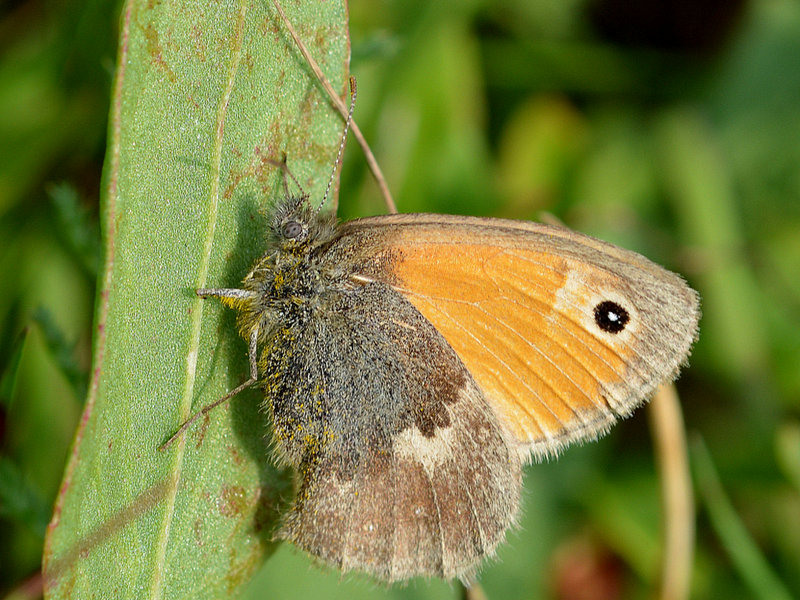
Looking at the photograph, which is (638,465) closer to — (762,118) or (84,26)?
(762,118)

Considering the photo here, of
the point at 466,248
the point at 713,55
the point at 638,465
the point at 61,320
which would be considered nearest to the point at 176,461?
the point at 466,248

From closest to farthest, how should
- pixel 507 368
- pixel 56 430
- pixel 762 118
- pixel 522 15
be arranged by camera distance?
pixel 507 368
pixel 56 430
pixel 522 15
pixel 762 118

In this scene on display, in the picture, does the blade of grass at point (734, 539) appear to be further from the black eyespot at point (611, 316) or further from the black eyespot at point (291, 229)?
the black eyespot at point (291, 229)

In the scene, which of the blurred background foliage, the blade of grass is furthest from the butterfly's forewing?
the blade of grass

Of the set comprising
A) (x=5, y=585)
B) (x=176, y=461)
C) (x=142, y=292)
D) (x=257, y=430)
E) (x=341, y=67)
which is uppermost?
(x=341, y=67)

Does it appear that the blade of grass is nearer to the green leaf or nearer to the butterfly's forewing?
the butterfly's forewing

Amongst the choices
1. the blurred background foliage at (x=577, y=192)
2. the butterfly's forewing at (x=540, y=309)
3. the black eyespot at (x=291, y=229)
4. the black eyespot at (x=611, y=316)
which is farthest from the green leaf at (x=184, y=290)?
the black eyespot at (x=611, y=316)
